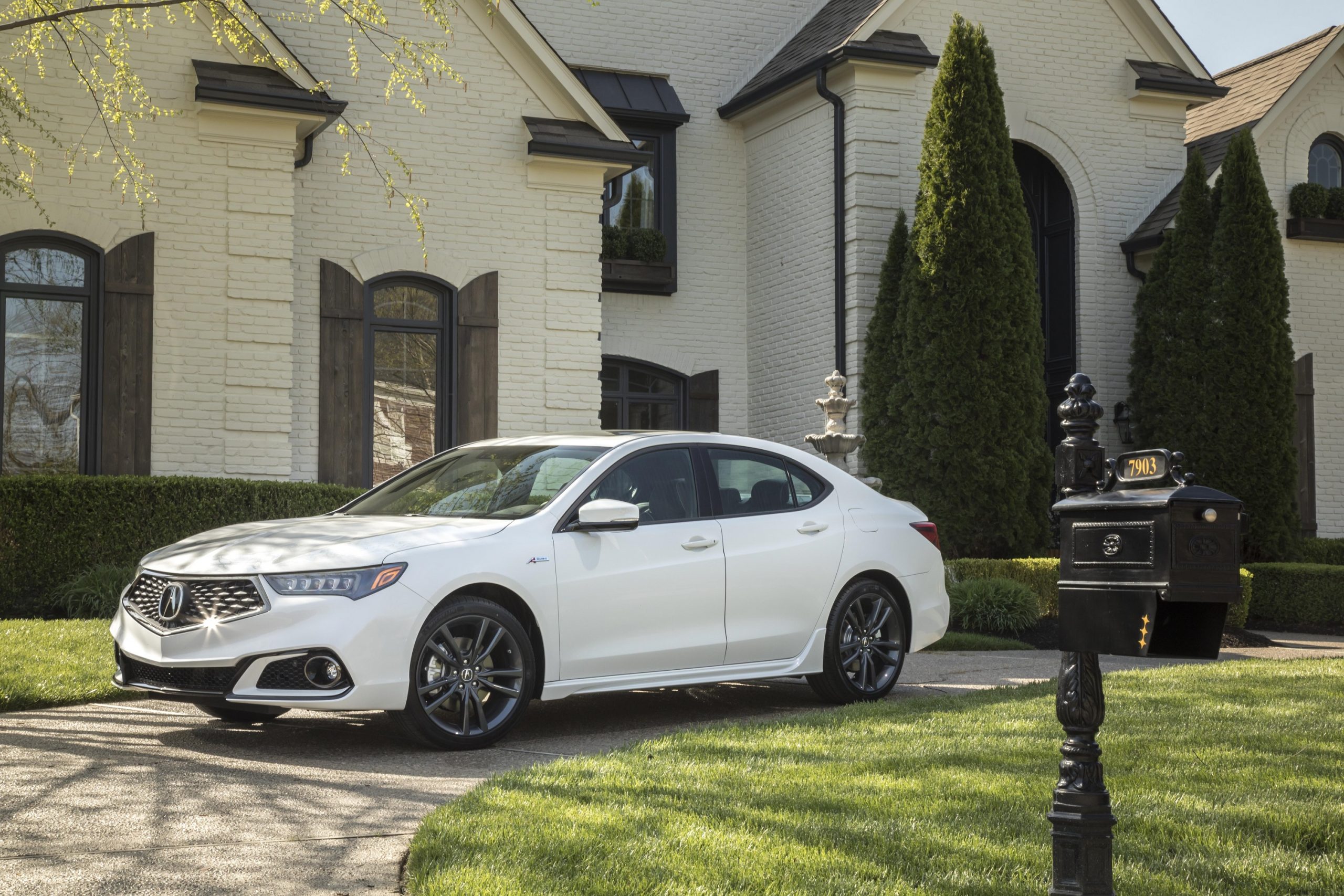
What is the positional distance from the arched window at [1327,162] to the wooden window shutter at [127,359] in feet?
51.7

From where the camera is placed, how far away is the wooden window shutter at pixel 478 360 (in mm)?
15539

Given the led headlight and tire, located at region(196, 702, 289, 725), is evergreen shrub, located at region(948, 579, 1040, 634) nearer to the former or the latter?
tire, located at region(196, 702, 289, 725)

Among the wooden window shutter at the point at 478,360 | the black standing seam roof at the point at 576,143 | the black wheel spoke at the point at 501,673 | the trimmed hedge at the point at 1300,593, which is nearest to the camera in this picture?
the black wheel spoke at the point at 501,673

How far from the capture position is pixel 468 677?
6879 millimetres

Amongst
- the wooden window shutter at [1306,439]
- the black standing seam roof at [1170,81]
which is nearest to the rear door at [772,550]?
the black standing seam roof at [1170,81]

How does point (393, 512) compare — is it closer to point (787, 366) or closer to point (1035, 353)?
point (1035, 353)

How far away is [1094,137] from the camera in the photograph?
19.2m

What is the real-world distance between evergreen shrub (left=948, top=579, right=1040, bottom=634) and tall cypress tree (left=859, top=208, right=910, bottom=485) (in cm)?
281

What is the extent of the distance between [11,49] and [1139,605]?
41.7 ft

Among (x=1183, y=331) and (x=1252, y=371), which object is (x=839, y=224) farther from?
(x=1252, y=371)

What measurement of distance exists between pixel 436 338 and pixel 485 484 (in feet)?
26.7

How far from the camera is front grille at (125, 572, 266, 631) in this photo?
658 cm

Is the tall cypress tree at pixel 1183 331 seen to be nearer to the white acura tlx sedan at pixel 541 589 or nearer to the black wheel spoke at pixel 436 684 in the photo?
the white acura tlx sedan at pixel 541 589

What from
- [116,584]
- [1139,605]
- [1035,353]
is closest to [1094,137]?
[1035,353]
